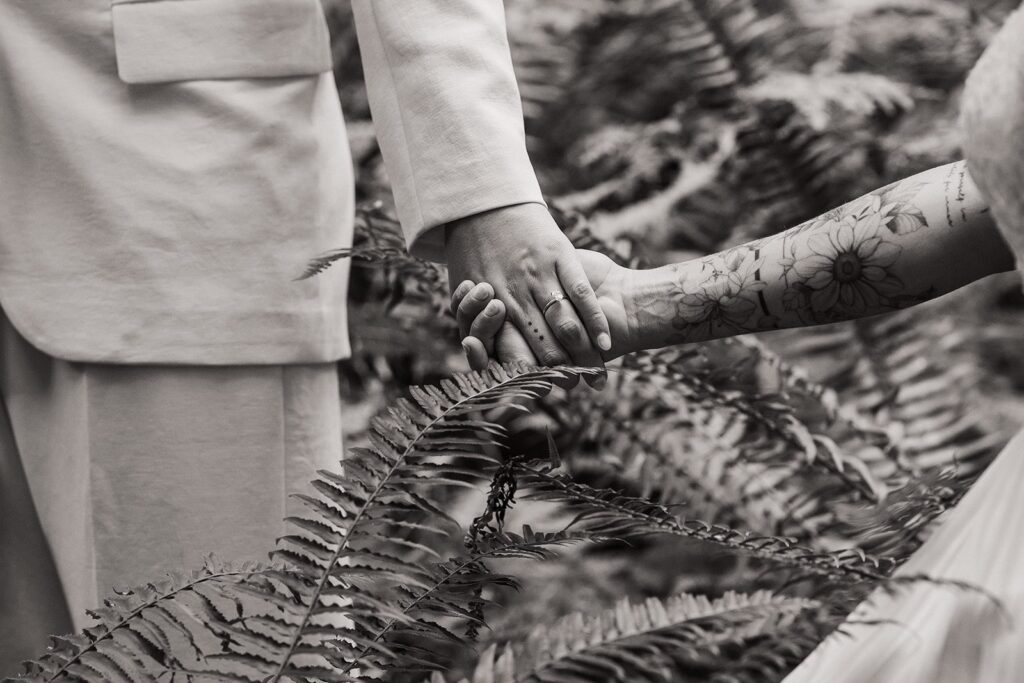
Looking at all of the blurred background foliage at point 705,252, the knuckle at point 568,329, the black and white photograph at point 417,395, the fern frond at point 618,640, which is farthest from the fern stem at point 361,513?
the blurred background foliage at point 705,252

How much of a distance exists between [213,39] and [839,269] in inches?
24.9

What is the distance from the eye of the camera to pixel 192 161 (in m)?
1.01

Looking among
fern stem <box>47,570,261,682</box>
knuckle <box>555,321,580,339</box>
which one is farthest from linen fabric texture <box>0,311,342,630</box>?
fern stem <box>47,570,261,682</box>

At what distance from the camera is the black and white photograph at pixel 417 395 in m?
0.68

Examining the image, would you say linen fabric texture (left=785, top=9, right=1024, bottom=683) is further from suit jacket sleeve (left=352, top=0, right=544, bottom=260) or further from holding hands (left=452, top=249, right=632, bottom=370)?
suit jacket sleeve (left=352, top=0, right=544, bottom=260)

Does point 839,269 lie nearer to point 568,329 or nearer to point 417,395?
point 568,329

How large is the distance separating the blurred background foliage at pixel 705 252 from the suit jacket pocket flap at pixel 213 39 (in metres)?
0.26

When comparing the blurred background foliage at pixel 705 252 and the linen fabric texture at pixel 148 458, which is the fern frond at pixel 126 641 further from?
the blurred background foliage at pixel 705 252

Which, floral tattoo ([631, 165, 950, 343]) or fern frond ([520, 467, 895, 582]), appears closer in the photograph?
fern frond ([520, 467, 895, 582])

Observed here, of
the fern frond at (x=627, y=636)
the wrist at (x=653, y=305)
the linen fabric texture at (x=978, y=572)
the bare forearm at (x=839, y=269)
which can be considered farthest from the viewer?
the wrist at (x=653, y=305)

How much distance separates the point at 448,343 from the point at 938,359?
3.04 ft

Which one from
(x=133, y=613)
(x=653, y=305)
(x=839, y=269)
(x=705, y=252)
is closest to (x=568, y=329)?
(x=653, y=305)

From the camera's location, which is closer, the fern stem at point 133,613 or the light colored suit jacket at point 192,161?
the fern stem at point 133,613

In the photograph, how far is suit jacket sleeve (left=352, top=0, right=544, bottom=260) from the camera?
1025 mm
